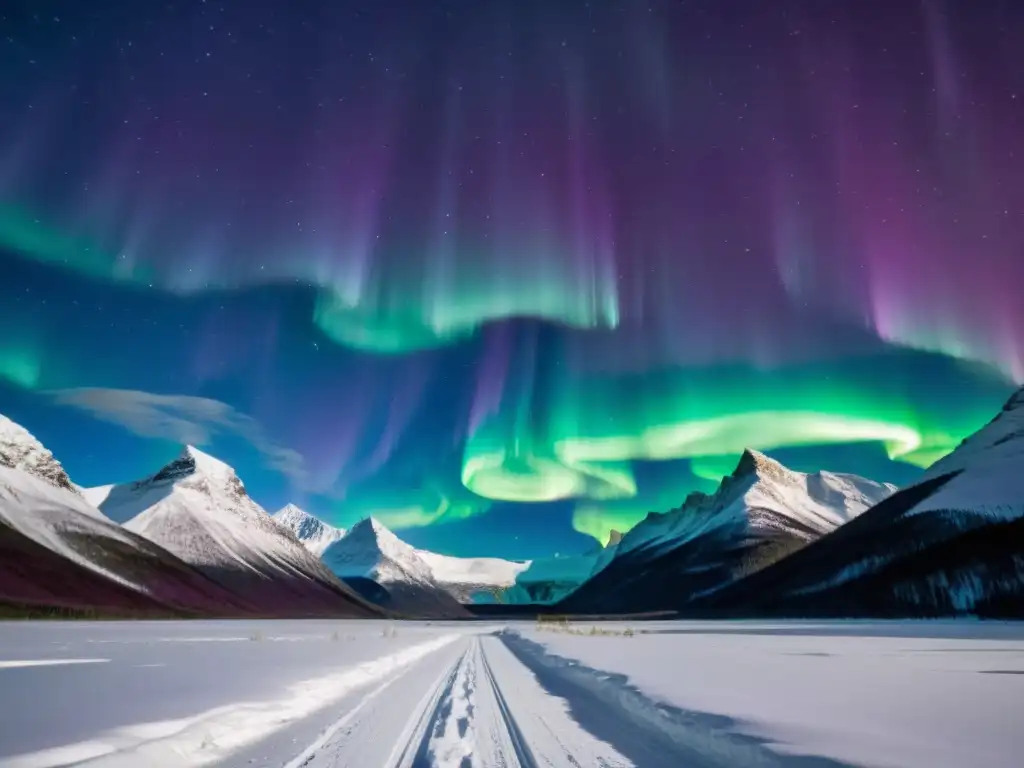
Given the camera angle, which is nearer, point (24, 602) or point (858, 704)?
point (858, 704)

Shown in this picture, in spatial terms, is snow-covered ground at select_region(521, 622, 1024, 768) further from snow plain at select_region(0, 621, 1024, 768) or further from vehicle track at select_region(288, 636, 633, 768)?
vehicle track at select_region(288, 636, 633, 768)

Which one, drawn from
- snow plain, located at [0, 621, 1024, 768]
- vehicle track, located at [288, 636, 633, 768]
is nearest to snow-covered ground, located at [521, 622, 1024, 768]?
snow plain, located at [0, 621, 1024, 768]

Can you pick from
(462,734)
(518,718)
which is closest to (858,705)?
(518,718)

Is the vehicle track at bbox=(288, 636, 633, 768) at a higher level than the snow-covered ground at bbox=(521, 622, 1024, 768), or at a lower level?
lower

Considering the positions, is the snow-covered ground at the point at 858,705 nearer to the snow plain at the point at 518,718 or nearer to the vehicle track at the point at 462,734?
the snow plain at the point at 518,718

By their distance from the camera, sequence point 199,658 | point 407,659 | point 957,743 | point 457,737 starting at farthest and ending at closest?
1. point 407,659
2. point 199,658
3. point 457,737
4. point 957,743

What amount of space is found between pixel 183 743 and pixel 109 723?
8.88 feet

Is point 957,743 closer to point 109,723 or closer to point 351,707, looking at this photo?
point 351,707

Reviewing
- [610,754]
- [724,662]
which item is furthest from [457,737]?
[724,662]

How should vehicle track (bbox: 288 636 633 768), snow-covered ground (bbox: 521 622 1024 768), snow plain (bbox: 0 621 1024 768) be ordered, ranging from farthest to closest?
vehicle track (bbox: 288 636 633 768)
snow plain (bbox: 0 621 1024 768)
snow-covered ground (bbox: 521 622 1024 768)

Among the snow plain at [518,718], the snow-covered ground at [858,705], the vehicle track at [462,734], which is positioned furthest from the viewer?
the vehicle track at [462,734]

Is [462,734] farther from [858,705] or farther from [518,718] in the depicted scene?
[858,705]

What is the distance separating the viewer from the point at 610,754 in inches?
444

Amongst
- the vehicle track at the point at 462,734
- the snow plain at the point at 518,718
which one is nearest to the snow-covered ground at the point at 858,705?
the snow plain at the point at 518,718
